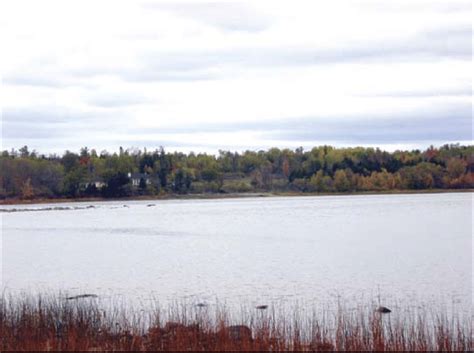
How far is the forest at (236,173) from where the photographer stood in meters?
120

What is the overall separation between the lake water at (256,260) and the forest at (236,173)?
2070 inches

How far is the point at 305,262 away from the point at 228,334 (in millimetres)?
20428

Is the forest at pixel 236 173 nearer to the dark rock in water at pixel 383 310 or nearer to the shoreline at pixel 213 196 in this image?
the shoreline at pixel 213 196

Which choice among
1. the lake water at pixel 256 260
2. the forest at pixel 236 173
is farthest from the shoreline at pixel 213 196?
the lake water at pixel 256 260

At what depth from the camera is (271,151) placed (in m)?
165

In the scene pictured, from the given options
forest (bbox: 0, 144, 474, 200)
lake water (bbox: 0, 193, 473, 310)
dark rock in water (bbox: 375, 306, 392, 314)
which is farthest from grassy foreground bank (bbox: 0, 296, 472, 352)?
forest (bbox: 0, 144, 474, 200)

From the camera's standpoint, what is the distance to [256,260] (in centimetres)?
3769

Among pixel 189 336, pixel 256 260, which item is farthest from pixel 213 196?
pixel 189 336

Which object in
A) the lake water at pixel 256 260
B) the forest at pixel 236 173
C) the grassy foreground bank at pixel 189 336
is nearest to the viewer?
the grassy foreground bank at pixel 189 336

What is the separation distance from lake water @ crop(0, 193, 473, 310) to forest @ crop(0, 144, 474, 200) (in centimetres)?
5259

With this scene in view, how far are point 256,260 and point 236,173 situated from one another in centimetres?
11378

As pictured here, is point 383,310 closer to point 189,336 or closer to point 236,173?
point 189,336

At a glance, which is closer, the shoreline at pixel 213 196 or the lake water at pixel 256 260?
the lake water at pixel 256 260

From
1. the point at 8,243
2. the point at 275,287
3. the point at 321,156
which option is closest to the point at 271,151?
the point at 321,156
